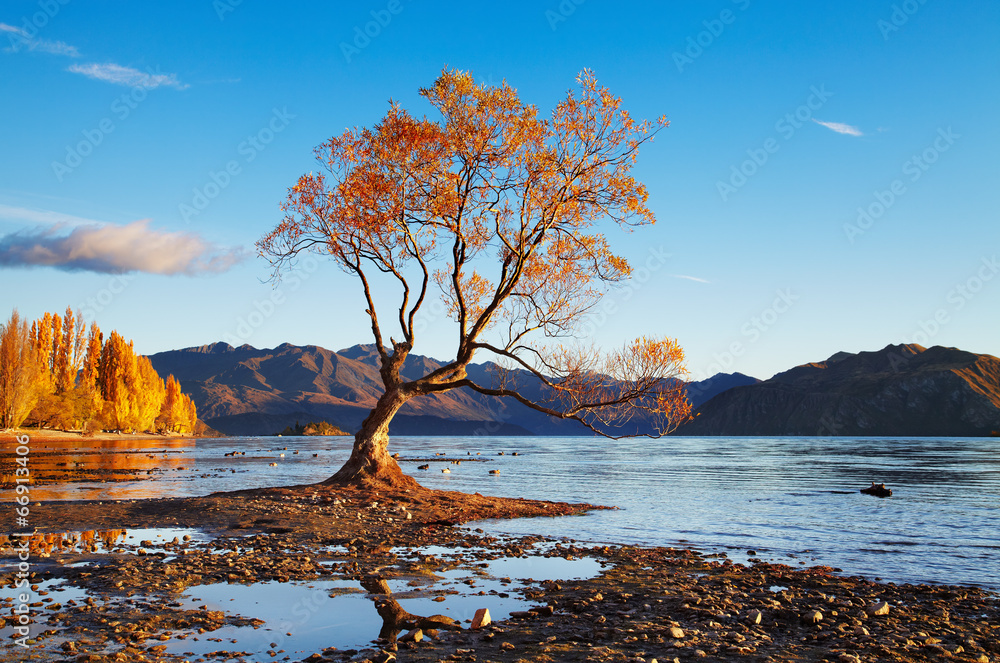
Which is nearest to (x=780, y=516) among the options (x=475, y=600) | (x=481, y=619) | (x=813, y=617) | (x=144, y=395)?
(x=813, y=617)

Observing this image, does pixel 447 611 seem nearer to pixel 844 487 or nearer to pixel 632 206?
pixel 632 206

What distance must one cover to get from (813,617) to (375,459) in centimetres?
1916

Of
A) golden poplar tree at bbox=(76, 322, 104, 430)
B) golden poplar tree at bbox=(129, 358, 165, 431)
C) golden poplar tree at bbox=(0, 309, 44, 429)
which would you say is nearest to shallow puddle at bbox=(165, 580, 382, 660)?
golden poplar tree at bbox=(0, 309, 44, 429)

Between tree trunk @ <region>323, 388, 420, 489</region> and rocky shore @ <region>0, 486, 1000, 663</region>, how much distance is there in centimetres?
600

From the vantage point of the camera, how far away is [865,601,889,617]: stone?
1091 centimetres

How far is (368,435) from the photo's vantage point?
26484 millimetres

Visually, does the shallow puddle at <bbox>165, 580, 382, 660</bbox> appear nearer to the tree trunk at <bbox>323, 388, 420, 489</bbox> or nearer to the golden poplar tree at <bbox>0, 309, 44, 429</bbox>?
the tree trunk at <bbox>323, 388, 420, 489</bbox>

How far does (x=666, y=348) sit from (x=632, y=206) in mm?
5601

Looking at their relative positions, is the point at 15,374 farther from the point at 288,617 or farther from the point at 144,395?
the point at 288,617

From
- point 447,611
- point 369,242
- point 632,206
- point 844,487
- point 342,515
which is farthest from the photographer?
point 844,487

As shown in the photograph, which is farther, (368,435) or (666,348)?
(368,435)

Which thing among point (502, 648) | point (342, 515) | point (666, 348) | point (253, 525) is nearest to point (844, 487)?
point (666, 348)

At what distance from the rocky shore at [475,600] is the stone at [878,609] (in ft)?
0.06

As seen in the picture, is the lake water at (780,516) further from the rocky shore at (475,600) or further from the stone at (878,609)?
the stone at (878,609)
